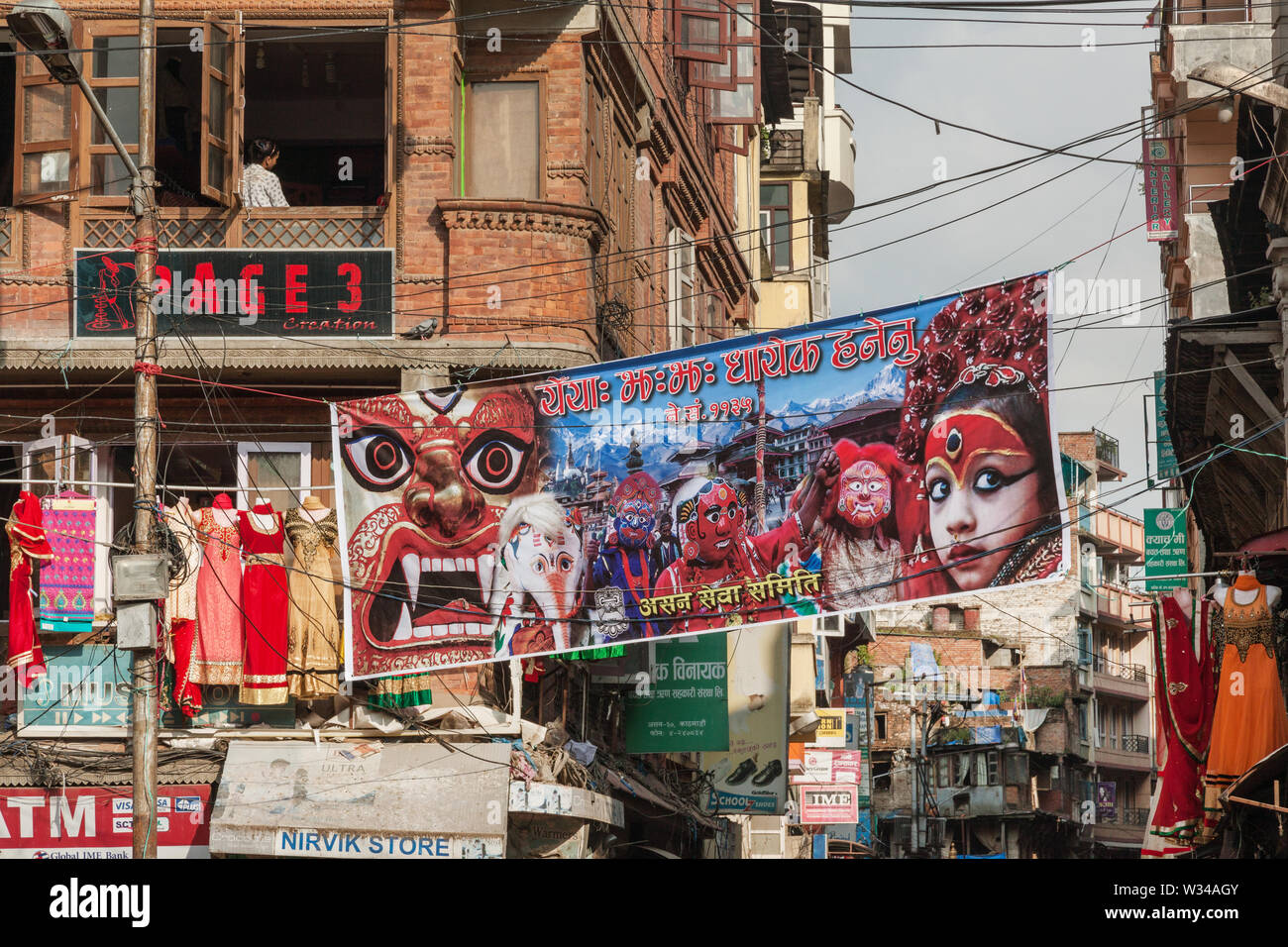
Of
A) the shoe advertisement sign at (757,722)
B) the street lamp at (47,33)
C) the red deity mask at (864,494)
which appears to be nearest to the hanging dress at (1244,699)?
the red deity mask at (864,494)

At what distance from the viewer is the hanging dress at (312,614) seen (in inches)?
658

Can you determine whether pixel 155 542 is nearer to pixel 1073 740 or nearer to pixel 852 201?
pixel 852 201

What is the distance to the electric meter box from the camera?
1402 centimetres

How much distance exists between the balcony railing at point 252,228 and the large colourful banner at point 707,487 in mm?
2926

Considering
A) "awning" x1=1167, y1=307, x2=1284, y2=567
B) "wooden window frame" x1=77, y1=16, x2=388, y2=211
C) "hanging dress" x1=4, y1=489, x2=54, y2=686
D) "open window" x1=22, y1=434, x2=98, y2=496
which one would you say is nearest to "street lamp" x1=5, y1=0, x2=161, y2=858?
"hanging dress" x1=4, y1=489, x2=54, y2=686

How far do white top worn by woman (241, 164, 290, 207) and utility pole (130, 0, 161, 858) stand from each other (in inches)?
135

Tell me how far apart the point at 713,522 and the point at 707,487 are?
0.32 m

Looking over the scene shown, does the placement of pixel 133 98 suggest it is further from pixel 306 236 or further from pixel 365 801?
pixel 365 801

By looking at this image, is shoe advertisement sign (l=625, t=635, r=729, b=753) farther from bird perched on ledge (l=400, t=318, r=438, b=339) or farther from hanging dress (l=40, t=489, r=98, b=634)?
hanging dress (l=40, t=489, r=98, b=634)

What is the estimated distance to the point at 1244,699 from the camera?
16812 mm

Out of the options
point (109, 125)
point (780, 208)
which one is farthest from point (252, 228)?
point (780, 208)

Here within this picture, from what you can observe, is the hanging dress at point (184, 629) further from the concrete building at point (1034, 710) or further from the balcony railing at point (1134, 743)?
the balcony railing at point (1134, 743)
